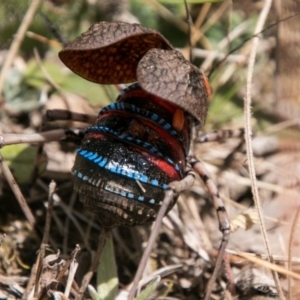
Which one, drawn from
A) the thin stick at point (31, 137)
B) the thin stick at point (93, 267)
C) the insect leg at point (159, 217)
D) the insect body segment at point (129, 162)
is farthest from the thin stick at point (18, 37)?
the insect leg at point (159, 217)

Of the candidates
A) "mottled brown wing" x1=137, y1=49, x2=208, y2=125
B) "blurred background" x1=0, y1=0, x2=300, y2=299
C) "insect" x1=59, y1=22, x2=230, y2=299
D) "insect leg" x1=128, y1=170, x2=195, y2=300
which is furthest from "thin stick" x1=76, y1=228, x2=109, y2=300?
"mottled brown wing" x1=137, y1=49, x2=208, y2=125

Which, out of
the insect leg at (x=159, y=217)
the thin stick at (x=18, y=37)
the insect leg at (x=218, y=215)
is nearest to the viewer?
the insect leg at (x=159, y=217)

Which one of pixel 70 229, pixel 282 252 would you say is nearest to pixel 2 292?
pixel 70 229

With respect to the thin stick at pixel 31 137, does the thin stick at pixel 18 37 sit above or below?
above

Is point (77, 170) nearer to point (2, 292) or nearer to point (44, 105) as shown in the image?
point (2, 292)

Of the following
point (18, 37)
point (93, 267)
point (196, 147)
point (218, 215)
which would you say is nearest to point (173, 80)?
point (218, 215)

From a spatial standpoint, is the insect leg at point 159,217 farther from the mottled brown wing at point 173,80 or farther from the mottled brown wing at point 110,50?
the mottled brown wing at point 110,50

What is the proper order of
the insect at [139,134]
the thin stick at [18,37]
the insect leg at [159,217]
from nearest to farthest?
the insect leg at [159,217]
the insect at [139,134]
the thin stick at [18,37]

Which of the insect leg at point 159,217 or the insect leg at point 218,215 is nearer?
the insect leg at point 159,217
